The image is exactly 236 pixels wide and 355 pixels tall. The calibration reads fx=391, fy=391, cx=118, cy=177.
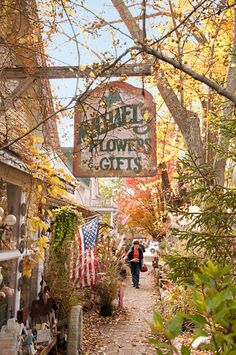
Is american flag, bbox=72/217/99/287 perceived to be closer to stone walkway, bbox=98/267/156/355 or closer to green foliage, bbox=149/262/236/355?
stone walkway, bbox=98/267/156/355

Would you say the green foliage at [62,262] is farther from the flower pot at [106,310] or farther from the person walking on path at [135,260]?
the person walking on path at [135,260]

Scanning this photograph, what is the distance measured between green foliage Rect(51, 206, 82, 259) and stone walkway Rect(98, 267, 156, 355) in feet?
7.08

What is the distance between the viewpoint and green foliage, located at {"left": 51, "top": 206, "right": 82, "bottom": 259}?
775 centimetres

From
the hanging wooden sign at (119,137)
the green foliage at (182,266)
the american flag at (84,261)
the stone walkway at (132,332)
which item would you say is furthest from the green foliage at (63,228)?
the green foliage at (182,266)

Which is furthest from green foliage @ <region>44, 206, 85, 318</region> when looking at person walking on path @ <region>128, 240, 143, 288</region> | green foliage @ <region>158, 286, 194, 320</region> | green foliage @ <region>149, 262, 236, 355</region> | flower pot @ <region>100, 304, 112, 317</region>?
person walking on path @ <region>128, 240, 143, 288</region>

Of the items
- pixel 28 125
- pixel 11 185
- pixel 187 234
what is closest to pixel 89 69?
pixel 11 185

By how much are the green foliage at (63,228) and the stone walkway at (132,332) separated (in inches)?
85.0

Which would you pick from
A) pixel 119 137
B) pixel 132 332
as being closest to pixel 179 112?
pixel 119 137

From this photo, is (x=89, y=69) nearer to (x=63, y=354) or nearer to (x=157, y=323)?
(x=157, y=323)

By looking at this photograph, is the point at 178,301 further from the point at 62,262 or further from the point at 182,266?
the point at 182,266

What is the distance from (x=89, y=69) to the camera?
474cm

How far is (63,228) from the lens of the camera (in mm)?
7941

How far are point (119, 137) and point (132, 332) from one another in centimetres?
560

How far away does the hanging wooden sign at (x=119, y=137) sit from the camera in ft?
15.6
